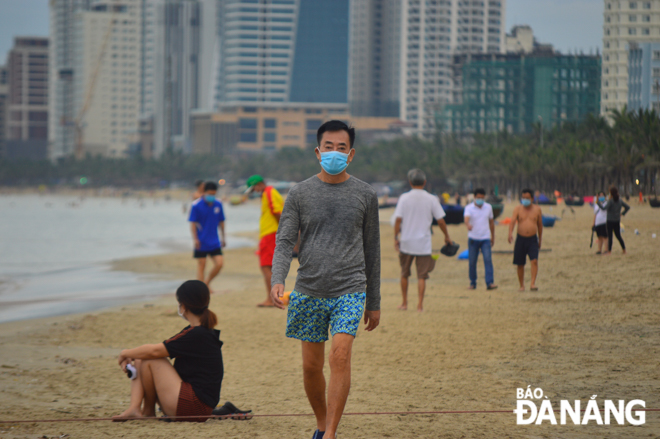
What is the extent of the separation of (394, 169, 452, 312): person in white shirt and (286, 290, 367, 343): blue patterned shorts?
5.25 metres

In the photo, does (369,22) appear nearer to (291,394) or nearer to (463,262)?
(463,262)

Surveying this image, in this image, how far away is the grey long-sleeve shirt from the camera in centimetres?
407

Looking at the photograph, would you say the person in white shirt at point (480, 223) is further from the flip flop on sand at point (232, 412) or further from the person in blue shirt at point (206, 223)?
the flip flop on sand at point (232, 412)

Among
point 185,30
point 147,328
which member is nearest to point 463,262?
point 147,328

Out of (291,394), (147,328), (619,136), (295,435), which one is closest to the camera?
(295,435)

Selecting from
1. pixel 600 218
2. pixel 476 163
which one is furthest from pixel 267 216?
pixel 476 163

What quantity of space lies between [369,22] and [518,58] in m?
102

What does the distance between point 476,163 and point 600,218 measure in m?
37.6

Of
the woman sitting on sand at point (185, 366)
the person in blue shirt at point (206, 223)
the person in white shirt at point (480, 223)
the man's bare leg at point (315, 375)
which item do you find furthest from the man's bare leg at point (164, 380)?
the person in white shirt at point (480, 223)

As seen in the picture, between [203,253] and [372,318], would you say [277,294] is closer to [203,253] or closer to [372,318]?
[372,318]

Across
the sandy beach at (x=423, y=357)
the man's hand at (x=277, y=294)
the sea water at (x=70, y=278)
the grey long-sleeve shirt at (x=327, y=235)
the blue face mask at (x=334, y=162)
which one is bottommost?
the sea water at (x=70, y=278)

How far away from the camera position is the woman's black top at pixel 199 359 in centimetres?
477

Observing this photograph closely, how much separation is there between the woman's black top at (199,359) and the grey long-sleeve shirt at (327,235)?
38.3 inches

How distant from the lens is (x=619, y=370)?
6414mm
